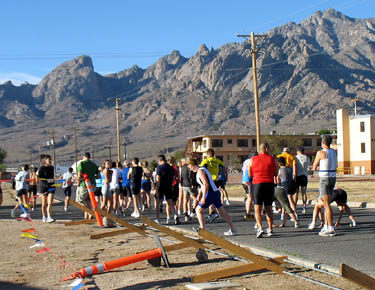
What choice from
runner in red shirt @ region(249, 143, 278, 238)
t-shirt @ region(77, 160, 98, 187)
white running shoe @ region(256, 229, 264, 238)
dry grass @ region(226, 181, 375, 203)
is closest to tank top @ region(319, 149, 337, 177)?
runner in red shirt @ region(249, 143, 278, 238)

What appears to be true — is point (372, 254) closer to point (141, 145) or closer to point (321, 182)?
point (321, 182)

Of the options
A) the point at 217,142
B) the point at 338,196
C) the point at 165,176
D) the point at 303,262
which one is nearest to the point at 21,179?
the point at 165,176

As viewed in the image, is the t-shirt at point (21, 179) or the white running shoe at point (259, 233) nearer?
the white running shoe at point (259, 233)

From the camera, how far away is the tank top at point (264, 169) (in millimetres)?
10484

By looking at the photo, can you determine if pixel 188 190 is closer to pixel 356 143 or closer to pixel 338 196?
pixel 338 196

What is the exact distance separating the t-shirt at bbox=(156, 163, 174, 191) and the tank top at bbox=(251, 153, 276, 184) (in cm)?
390

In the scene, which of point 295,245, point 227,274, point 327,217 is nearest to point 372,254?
point 295,245

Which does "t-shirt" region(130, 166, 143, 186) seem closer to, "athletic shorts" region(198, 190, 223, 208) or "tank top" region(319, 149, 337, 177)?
"athletic shorts" region(198, 190, 223, 208)

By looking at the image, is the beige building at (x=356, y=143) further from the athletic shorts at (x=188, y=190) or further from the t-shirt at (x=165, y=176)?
the t-shirt at (x=165, y=176)

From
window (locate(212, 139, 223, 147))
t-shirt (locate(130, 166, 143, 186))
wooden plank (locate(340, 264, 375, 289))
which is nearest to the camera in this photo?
wooden plank (locate(340, 264, 375, 289))

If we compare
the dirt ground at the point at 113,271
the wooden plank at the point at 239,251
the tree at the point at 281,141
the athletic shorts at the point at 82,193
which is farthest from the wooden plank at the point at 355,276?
the tree at the point at 281,141

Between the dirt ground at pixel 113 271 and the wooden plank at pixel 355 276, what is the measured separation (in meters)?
1.44

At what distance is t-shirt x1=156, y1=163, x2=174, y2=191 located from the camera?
14.0m

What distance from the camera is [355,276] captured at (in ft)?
15.4
